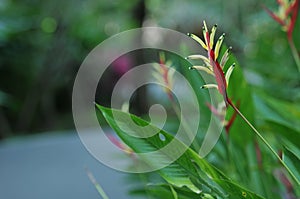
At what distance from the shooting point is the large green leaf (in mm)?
396

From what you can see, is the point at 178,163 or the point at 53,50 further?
the point at 53,50

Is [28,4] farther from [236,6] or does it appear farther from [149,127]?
[149,127]

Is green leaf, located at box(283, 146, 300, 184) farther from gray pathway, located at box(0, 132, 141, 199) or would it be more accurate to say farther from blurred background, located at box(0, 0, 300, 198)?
blurred background, located at box(0, 0, 300, 198)

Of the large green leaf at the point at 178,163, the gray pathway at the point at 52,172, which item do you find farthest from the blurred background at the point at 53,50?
the large green leaf at the point at 178,163

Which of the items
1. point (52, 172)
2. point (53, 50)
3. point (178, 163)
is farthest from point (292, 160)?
point (53, 50)

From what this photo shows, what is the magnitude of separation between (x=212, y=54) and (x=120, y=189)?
122 centimetres

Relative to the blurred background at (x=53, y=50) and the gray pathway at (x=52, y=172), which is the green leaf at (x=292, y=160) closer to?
the gray pathway at (x=52, y=172)

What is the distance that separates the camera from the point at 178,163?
0.41 metres

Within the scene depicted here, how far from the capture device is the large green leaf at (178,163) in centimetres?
40

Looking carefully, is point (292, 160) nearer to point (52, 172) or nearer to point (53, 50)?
point (52, 172)

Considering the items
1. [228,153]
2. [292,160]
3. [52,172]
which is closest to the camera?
[292,160]

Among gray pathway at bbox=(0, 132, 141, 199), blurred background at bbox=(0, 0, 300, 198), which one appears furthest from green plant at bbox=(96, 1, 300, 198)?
blurred background at bbox=(0, 0, 300, 198)

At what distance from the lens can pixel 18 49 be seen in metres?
2.25

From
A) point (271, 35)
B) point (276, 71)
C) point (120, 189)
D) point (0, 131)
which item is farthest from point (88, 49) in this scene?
point (276, 71)
